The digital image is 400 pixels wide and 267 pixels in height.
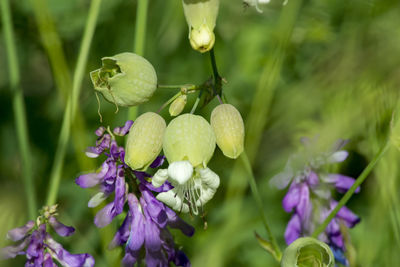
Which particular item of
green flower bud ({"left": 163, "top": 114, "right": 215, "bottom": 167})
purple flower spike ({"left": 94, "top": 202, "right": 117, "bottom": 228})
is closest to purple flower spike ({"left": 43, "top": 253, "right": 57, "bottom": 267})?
purple flower spike ({"left": 94, "top": 202, "right": 117, "bottom": 228})

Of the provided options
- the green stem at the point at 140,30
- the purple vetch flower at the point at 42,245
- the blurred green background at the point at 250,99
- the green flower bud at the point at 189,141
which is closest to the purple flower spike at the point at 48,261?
the purple vetch flower at the point at 42,245

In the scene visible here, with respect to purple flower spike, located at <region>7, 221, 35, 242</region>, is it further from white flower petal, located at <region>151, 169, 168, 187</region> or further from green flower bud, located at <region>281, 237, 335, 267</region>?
green flower bud, located at <region>281, 237, 335, 267</region>

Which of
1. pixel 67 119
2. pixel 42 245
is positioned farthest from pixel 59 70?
pixel 42 245

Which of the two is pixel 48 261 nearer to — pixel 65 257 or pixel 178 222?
pixel 65 257

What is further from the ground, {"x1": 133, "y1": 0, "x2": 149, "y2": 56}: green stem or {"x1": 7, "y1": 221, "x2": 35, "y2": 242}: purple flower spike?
{"x1": 133, "y1": 0, "x2": 149, "y2": 56}: green stem

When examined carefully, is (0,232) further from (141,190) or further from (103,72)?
(103,72)

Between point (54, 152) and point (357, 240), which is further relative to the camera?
point (54, 152)

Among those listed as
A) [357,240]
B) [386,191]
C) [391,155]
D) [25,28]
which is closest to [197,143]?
[386,191]
